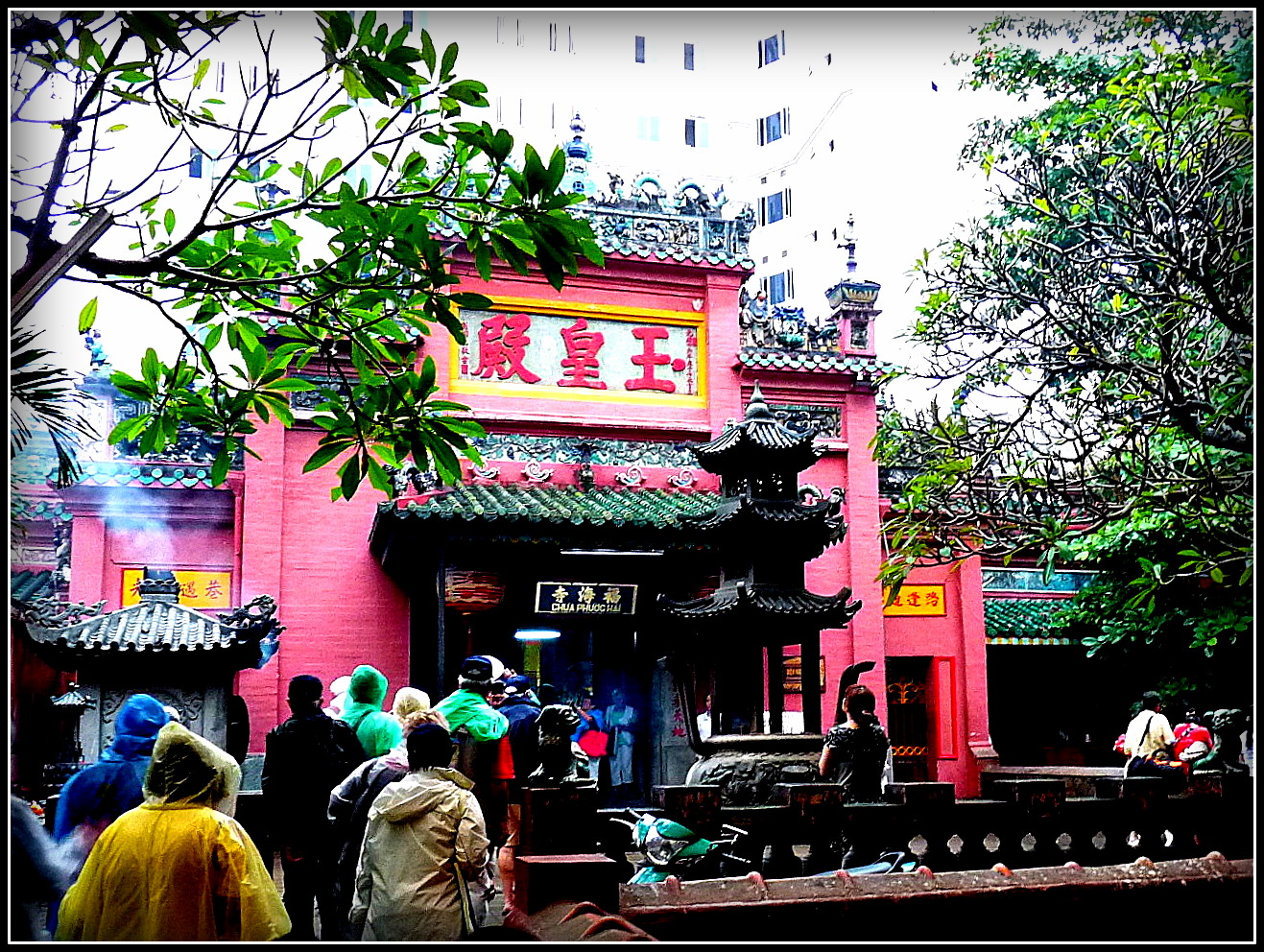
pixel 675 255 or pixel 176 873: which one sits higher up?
pixel 675 255

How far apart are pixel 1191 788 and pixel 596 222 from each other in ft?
33.8

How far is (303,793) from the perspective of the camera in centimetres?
610

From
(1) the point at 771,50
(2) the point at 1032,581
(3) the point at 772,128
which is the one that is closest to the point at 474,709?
(1) the point at 771,50

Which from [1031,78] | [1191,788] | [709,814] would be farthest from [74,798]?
[1031,78]

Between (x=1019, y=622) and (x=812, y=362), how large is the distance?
16.3 ft

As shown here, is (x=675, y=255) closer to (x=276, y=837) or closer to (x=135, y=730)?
(x=276, y=837)

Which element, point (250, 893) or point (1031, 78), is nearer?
point (250, 893)

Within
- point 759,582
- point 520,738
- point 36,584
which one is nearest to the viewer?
point 520,738

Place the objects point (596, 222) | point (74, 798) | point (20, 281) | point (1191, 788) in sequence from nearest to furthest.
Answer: point (20, 281), point (74, 798), point (1191, 788), point (596, 222)

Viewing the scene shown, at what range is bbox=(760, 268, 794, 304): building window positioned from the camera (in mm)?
30359

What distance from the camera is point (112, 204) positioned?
13.1 feet

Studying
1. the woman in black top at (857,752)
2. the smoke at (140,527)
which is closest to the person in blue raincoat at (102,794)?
the woman in black top at (857,752)

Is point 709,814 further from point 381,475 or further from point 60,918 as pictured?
point 60,918

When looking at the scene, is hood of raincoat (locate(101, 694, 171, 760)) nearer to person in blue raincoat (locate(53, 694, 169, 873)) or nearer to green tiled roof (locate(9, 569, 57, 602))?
person in blue raincoat (locate(53, 694, 169, 873))
